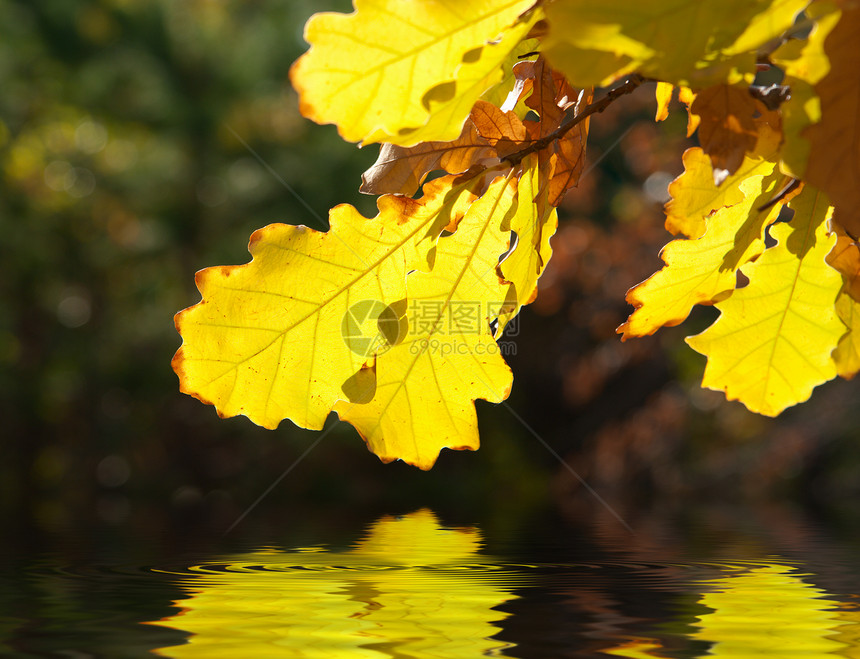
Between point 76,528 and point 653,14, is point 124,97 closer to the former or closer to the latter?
point 76,528

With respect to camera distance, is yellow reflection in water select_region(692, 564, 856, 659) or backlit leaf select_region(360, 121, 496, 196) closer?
backlit leaf select_region(360, 121, 496, 196)

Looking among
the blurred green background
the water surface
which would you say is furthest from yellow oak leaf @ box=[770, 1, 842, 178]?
the blurred green background

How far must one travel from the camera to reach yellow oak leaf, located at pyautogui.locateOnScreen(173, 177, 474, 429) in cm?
61

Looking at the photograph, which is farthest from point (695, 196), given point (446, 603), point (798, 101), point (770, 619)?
point (446, 603)

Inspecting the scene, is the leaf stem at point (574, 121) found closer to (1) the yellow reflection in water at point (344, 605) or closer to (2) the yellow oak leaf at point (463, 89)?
(2) the yellow oak leaf at point (463, 89)

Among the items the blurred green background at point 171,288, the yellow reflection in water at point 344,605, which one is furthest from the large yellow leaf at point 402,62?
the blurred green background at point 171,288

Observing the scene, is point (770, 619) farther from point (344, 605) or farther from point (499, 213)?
point (499, 213)

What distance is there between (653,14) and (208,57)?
7.84 metres

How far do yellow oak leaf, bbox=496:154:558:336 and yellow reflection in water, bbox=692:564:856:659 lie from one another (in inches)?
25.6

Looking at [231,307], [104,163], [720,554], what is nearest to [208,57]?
[104,163]

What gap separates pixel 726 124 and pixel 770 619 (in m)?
1.09

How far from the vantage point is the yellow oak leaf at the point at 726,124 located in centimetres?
49

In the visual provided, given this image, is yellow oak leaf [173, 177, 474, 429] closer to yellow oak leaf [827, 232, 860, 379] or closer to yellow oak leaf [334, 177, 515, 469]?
yellow oak leaf [334, 177, 515, 469]

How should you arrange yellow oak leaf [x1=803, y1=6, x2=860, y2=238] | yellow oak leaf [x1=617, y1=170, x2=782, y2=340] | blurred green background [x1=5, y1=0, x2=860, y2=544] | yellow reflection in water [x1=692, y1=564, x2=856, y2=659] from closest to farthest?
yellow oak leaf [x1=803, y1=6, x2=860, y2=238] < yellow oak leaf [x1=617, y1=170, x2=782, y2=340] < yellow reflection in water [x1=692, y1=564, x2=856, y2=659] < blurred green background [x1=5, y1=0, x2=860, y2=544]
